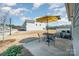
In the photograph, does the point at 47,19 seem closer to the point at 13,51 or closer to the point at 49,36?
the point at 49,36

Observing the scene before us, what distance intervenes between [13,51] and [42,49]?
42 centimetres

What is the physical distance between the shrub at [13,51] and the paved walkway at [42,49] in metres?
0.10

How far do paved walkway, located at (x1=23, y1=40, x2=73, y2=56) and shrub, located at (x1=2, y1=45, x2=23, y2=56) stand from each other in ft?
0.33

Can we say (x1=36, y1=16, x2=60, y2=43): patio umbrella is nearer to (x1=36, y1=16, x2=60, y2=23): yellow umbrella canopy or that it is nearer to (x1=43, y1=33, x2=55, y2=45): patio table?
(x1=36, y1=16, x2=60, y2=23): yellow umbrella canopy

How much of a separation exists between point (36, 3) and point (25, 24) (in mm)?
339

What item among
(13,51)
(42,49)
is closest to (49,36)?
(42,49)

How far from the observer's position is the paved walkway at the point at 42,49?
2082 millimetres

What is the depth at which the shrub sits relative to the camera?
6.87ft

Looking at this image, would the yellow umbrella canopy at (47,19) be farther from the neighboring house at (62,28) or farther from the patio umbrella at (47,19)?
the neighboring house at (62,28)

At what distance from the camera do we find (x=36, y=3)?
2.06m

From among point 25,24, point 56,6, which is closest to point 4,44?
point 25,24

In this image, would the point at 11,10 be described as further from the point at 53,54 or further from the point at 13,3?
the point at 53,54

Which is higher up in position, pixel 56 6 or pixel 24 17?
pixel 56 6

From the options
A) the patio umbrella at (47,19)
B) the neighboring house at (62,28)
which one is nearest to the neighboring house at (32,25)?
the patio umbrella at (47,19)
